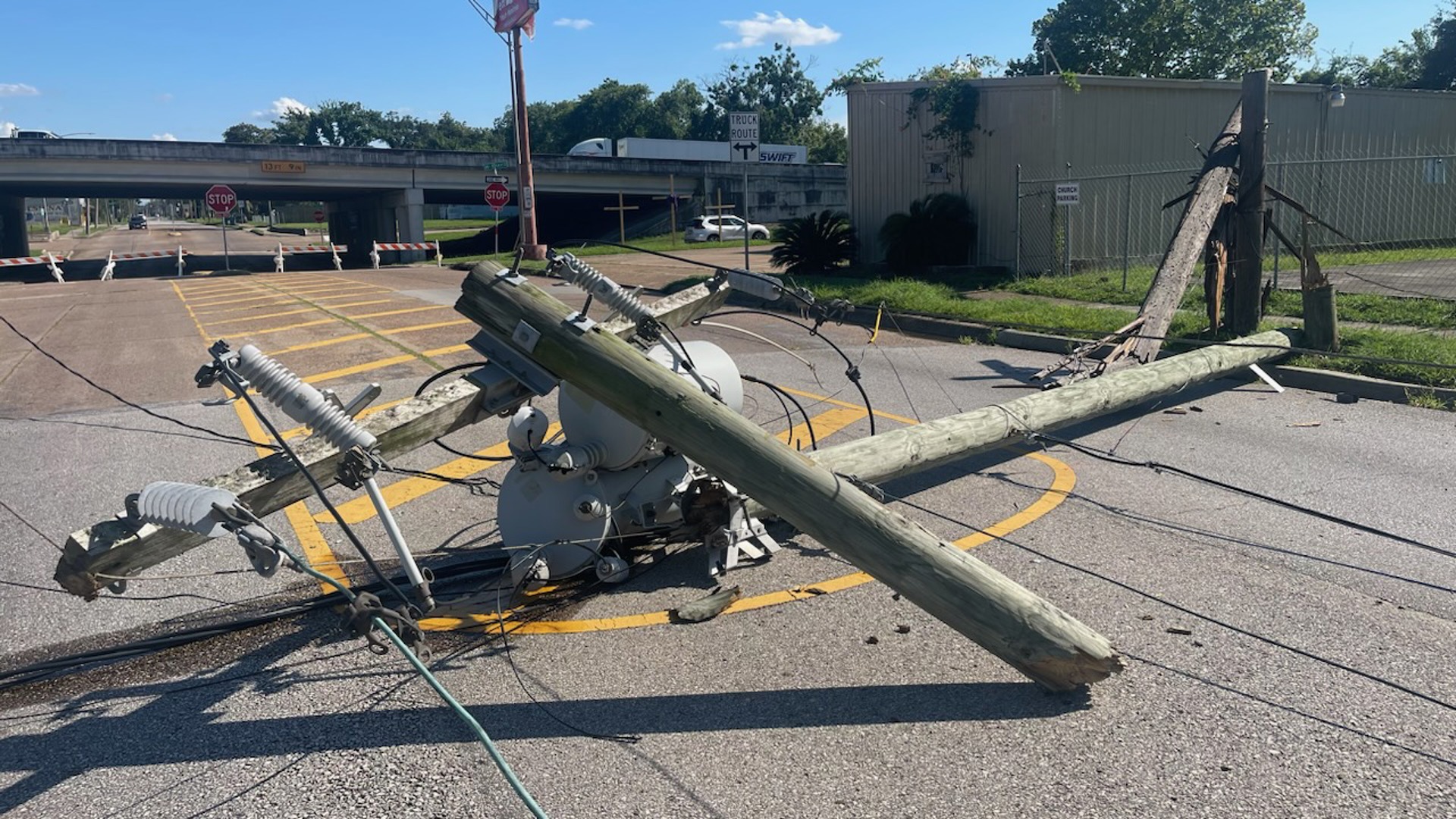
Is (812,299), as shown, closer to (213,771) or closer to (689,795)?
(689,795)

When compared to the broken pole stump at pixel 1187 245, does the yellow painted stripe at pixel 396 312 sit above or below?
below

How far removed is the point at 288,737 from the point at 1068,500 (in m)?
4.51

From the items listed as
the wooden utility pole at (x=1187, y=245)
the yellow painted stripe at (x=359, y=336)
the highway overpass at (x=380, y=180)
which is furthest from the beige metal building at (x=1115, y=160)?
the highway overpass at (x=380, y=180)

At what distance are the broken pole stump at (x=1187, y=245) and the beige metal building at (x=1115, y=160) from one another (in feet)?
19.0

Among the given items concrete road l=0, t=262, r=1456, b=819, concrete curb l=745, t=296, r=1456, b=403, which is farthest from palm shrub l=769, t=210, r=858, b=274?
concrete road l=0, t=262, r=1456, b=819

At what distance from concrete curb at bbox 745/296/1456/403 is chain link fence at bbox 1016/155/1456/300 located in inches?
131

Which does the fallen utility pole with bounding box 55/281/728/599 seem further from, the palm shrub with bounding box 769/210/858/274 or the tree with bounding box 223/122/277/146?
the tree with bounding box 223/122/277/146

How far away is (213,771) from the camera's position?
11.6ft

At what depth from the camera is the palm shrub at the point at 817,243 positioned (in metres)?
21.5

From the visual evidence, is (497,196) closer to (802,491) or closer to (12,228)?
(802,491)

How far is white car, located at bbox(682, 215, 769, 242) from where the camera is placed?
43.0 metres

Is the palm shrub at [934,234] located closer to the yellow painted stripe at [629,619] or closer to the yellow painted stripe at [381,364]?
the yellow painted stripe at [381,364]

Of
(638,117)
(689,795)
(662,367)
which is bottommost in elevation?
(689,795)

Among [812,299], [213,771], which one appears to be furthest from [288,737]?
[812,299]
